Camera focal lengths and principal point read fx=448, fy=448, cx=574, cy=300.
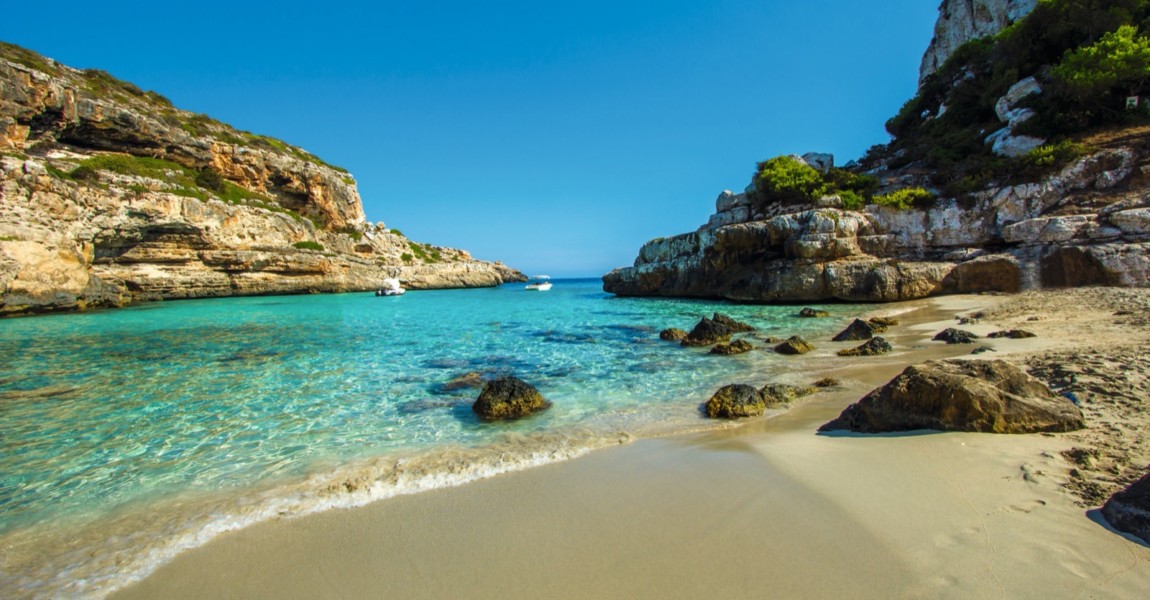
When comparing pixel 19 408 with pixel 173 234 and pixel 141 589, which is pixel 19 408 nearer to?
pixel 141 589

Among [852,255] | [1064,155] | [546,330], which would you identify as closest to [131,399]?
[546,330]

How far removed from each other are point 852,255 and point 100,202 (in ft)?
148

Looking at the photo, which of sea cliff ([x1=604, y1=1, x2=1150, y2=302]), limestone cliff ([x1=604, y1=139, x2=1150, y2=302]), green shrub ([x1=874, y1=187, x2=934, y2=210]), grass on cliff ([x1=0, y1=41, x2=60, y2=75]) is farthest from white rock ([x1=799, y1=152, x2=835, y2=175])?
grass on cliff ([x1=0, y1=41, x2=60, y2=75])

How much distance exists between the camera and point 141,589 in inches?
115

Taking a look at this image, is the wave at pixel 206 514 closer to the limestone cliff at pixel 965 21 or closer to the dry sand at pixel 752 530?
the dry sand at pixel 752 530

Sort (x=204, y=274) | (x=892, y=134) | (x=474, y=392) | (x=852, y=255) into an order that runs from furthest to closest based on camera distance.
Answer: (x=892, y=134)
(x=204, y=274)
(x=852, y=255)
(x=474, y=392)

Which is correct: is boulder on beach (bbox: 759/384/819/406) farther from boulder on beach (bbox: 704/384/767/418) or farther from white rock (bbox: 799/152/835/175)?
white rock (bbox: 799/152/835/175)

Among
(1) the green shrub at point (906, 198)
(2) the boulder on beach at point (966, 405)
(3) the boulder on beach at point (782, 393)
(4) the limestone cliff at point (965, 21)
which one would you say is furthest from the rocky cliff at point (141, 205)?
(4) the limestone cliff at point (965, 21)

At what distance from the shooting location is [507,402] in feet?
22.0

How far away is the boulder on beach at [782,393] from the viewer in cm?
654

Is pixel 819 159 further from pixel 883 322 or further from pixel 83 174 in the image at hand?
pixel 83 174

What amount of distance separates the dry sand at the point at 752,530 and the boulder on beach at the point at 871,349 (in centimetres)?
455

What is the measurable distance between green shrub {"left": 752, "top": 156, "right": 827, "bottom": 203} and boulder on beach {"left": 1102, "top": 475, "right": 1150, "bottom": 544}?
1094 inches

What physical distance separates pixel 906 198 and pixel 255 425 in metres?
27.8
